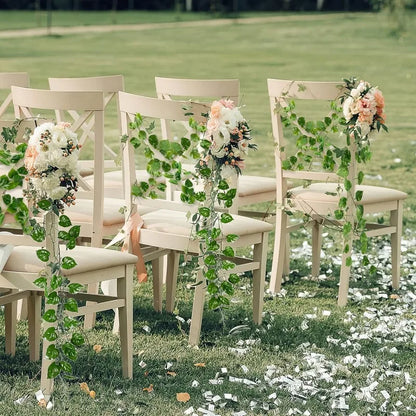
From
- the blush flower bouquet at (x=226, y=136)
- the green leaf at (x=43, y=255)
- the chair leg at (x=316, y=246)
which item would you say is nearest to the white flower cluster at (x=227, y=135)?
the blush flower bouquet at (x=226, y=136)

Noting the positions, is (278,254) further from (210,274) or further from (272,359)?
(210,274)

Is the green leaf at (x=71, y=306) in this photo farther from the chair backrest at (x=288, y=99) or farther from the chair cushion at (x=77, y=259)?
the chair backrest at (x=288, y=99)

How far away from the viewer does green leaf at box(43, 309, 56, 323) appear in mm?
4793

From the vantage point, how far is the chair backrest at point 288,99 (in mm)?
6703

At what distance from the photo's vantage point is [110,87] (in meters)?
6.96

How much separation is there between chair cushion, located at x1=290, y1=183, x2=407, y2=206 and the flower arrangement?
98.5 inches

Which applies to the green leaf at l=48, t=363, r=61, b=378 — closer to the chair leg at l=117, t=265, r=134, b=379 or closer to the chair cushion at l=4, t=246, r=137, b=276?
the chair cushion at l=4, t=246, r=137, b=276

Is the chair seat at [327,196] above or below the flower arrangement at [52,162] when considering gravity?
below

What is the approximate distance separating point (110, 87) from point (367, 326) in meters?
2.25

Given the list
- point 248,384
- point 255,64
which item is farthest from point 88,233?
point 255,64

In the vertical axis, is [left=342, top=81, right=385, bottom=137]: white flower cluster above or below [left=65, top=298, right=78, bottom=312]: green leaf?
above

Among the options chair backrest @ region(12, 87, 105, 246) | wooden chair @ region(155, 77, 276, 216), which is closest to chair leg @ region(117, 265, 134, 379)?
chair backrest @ region(12, 87, 105, 246)

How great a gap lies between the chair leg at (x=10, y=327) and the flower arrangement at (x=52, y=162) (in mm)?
1057

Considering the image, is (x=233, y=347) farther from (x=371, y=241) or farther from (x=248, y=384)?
(x=371, y=241)
